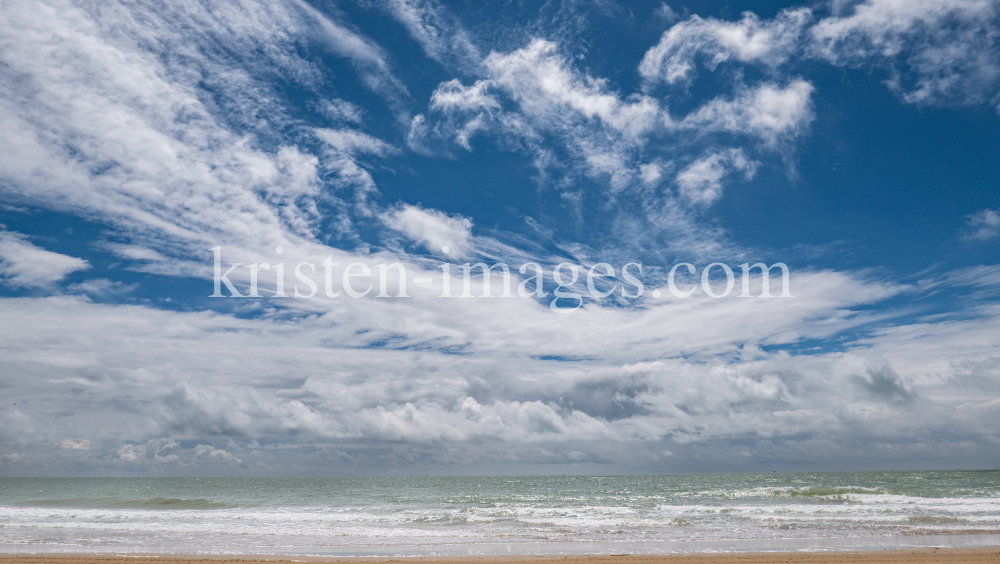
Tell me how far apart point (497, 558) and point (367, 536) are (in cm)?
826

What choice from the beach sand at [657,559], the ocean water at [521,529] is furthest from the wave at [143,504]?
the beach sand at [657,559]

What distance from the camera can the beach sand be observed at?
1572 centimetres

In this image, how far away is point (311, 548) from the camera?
19.5 metres

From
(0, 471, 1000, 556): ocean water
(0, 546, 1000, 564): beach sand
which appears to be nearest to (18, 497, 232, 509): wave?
(0, 471, 1000, 556): ocean water

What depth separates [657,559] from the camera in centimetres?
1627

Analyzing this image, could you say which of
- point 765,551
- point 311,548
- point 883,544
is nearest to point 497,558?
point 311,548

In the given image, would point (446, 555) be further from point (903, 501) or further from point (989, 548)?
point (903, 501)

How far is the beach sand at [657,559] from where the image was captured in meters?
15.7

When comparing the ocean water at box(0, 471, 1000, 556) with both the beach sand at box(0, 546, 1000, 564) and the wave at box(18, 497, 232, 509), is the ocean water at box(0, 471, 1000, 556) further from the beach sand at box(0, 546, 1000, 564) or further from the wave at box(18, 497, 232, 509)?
the wave at box(18, 497, 232, 509)

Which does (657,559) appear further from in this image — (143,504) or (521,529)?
(143,504)

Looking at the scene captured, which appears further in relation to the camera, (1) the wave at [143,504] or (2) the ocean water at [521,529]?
(1) the wave at [143,504]

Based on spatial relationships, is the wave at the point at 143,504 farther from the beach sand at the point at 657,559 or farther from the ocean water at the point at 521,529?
the beach sand at the point at 657,559

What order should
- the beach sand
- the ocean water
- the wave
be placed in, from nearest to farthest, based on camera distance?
the beach sand
the ocean water
the wave

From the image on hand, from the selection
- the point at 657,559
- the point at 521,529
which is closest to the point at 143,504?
the point at 521,529
